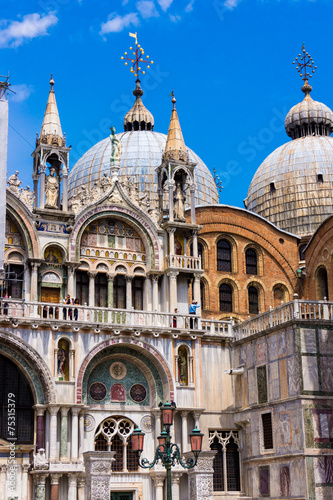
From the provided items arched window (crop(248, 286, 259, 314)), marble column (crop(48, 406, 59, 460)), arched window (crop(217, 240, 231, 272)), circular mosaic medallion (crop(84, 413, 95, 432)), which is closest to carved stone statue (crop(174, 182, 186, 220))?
arched window (crop(217, 240, 231, 272))

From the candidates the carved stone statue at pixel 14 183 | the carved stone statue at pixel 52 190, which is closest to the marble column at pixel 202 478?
the carved stone statue at pixel 52 190

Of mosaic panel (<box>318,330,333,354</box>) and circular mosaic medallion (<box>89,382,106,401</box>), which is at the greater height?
mosaic panel (<box>318,330,333,354</box>)

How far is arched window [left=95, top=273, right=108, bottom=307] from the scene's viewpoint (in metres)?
35.7

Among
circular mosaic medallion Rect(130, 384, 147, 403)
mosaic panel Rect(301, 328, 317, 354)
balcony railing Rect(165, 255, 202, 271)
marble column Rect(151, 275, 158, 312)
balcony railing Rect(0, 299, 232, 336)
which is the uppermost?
balcony railing Rect(165, 255, 202, 271)

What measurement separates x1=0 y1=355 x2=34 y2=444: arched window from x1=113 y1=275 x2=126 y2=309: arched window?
609cm

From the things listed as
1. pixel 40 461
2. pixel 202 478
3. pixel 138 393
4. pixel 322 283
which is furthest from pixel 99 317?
pixel 322 283

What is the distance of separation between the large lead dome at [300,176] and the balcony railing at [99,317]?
2179cm

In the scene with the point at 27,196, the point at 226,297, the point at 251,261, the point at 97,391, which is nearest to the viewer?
the point at 97,391

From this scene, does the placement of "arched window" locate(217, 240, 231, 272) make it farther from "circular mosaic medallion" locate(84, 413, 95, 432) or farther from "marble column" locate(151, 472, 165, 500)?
"marble column" locate(151, 472, 165, 500)

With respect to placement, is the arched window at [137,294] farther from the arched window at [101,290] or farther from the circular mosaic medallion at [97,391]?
the circular mosaic medallion at [97,391]

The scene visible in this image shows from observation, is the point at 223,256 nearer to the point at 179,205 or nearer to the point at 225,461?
the point at 179,205

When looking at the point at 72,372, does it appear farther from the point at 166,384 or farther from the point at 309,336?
the point at 309,336

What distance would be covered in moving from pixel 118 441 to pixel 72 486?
303cm

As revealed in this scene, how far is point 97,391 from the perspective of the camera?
32.7m
